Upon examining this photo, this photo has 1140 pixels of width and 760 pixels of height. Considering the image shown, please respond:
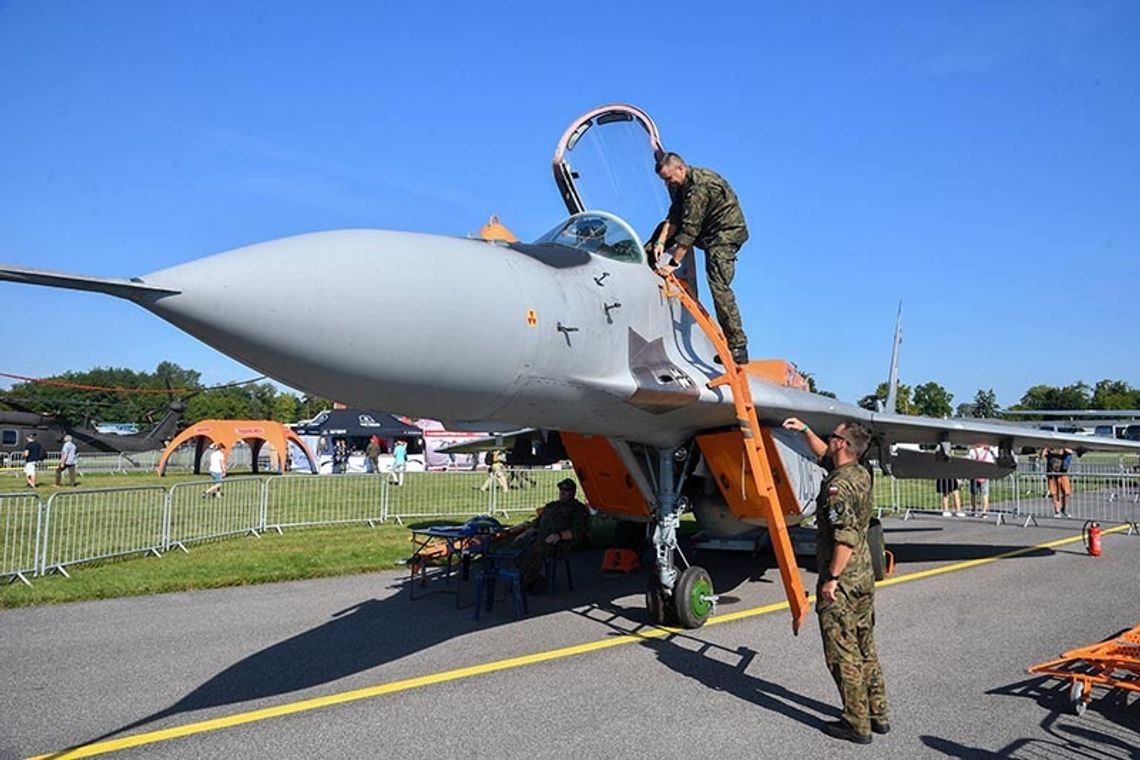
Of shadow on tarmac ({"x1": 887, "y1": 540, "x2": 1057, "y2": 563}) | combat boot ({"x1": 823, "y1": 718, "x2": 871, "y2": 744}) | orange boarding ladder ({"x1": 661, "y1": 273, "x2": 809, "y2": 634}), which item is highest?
orange boarding ladder ({"x1": 661, "y1": 273, "x2": 809, "y2": 634})

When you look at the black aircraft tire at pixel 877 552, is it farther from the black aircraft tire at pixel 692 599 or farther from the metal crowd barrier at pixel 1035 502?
the metal crowd barrier at pixel 1035 502

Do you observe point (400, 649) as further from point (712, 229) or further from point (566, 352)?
point (712, 229)

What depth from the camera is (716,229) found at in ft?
19.9

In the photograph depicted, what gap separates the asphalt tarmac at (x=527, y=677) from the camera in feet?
13.0

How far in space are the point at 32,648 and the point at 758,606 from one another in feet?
20.2

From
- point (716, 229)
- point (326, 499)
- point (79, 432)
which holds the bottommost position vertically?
point (326, 499)

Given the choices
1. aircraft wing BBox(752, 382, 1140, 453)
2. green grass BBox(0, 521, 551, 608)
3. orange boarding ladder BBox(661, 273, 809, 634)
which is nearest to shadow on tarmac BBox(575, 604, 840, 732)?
orange boarding ladder BBox(661, 273, 809, 634)

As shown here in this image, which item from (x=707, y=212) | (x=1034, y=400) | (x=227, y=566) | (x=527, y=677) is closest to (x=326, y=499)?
(x=227, y=566)

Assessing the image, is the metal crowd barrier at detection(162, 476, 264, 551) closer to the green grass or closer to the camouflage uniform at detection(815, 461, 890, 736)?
the green grass

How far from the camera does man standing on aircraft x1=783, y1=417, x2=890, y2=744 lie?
4090 millimetres

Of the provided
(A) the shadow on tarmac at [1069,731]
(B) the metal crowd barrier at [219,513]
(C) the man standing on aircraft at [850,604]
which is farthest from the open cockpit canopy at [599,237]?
(B) the metal crowd barrier at [219,513]

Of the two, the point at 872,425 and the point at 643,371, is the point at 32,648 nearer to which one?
the point at 643,371

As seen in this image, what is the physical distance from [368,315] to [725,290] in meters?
3.45

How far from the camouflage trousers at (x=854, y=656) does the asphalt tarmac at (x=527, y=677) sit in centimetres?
19
